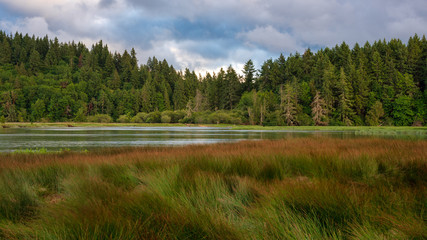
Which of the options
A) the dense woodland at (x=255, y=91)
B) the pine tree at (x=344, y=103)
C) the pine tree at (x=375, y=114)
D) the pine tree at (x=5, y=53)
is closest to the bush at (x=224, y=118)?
the dense woodland at (x=255, y=91)

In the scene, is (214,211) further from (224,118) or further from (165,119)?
(165,119)

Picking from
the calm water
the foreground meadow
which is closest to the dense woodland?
the calm water

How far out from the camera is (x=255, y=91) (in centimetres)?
7931

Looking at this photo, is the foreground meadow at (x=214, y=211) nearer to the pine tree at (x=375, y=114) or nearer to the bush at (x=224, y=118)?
the pine tree at (x=375, y=114)

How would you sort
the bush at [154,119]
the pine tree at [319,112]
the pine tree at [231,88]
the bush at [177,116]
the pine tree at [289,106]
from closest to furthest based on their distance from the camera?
the pine tree at [319,112] < the pine tree at [289,106] < the bush at [177,116] < the bush at [154,119] < the pine tree at [231,88]

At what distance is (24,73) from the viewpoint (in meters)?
127

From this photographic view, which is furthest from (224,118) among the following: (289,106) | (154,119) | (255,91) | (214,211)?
A: (214,211)

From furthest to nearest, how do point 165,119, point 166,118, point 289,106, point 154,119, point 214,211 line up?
point 154,119 → point 165,119 → point 166,118 → point 289,106 → point 214,211

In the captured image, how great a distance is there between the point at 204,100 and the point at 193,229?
3699 inches

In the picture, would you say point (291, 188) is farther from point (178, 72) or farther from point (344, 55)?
point (178, 72)

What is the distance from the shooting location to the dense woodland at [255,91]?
62.8m

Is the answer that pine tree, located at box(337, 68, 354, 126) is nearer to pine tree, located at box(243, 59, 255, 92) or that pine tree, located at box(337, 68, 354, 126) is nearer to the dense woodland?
the dense woodland

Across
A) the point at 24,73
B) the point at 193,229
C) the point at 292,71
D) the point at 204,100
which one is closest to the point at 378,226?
the point at 193,229

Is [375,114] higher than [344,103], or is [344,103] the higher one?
[344,103]
